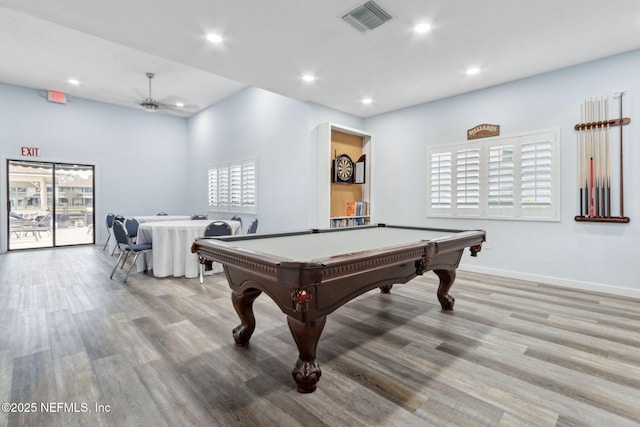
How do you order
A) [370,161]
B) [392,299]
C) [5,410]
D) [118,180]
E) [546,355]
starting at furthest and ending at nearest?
[118,180] → [370,161] → [392,299] → [546,355] → [5,410]

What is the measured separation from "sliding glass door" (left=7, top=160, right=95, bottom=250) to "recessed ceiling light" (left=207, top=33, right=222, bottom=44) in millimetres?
6571

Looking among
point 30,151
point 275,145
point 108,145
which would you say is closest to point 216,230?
point 275,145

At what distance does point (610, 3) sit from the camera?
267cm

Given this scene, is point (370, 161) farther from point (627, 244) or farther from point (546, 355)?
point (546, 355)

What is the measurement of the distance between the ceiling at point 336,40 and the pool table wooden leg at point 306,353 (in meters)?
2.67

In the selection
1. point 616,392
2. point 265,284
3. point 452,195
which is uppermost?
point 452,195

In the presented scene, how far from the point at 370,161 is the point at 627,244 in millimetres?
3896

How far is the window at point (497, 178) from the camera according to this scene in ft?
13.6

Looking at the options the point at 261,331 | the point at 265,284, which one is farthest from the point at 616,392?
the point at 261,331

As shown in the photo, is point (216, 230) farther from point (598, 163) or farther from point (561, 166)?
point (598, 163)

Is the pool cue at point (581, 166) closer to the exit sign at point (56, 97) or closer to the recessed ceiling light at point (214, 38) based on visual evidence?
the recessed ceiling light at point (214, 38)

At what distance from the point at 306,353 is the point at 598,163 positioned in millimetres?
4323

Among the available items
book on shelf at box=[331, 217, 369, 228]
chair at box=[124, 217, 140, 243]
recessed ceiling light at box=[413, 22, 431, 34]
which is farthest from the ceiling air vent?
chair at box=[124, 217, 140, 243]

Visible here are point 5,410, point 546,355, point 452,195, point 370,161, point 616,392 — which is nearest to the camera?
point 5,410
